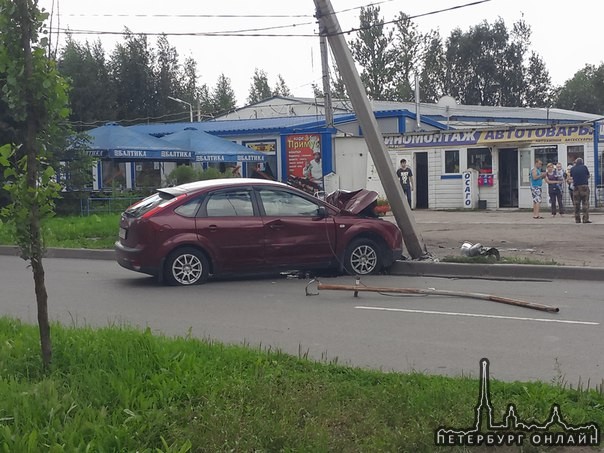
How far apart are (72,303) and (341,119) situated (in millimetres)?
28173

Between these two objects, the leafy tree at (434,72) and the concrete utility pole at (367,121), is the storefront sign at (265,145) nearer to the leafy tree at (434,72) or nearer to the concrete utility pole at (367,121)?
the concrete utility pole at (367,121)

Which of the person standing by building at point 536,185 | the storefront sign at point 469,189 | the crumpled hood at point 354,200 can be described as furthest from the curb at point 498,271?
the storefront sign at point 469,189

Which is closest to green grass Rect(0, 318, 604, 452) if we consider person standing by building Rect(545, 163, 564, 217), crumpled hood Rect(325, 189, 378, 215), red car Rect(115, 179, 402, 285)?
red car Rect(115, 179, 402, 285)

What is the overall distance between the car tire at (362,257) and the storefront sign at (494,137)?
14.2m

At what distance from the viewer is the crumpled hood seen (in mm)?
13750

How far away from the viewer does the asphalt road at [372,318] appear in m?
7.43

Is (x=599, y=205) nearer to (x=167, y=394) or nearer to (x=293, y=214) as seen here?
(x=293, y=214)

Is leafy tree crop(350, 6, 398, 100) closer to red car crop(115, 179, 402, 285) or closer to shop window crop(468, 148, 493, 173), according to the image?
shop window crop(468, 148, 493, 173)

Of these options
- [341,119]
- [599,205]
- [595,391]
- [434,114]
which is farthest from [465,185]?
[595,391]

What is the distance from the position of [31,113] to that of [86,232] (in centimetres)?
1401

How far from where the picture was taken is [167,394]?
564 cm

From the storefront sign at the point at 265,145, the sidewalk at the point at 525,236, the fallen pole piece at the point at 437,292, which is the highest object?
the storefront sign at the point at 265,145

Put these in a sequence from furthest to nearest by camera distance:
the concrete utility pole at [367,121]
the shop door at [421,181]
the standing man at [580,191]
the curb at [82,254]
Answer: the shop door at [421,181] < the standing man at [580,191] < the curb at [82,254] < the concrete utility pole at [367,121]

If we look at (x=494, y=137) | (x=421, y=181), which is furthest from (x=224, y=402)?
(x=421, y=181)
